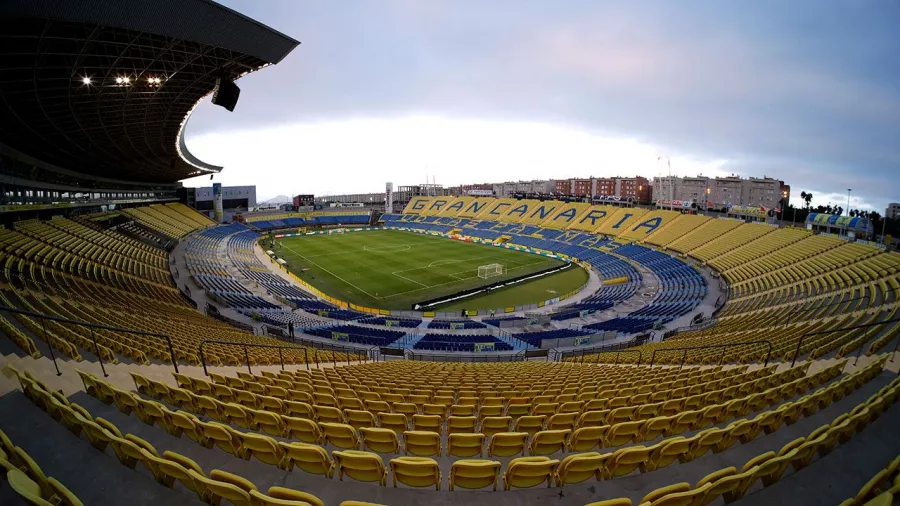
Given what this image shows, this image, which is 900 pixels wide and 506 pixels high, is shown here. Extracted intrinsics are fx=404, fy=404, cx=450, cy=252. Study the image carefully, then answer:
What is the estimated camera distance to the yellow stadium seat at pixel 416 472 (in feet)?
15.0

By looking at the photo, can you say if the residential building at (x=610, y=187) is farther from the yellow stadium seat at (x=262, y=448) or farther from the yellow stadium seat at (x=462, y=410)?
the yellow stadium seat at (x=262, y=448)

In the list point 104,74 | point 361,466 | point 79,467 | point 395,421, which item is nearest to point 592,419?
point 395,421

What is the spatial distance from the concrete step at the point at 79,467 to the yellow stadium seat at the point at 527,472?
3318mm

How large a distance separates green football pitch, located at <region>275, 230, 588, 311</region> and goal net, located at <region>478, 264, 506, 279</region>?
2.88 feet

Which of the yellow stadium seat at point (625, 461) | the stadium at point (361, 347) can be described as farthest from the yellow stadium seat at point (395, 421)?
the yellow stadium seat at point (625, 461)

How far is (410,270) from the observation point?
4894cm

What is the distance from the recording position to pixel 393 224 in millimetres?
89500

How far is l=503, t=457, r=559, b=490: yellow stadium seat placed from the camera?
4638mm

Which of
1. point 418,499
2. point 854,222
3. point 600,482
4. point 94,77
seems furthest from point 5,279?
point 854,222

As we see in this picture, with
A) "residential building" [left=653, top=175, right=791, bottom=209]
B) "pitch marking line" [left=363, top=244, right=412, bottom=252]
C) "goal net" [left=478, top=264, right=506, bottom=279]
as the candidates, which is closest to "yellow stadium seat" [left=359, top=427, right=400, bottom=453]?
"goal net" [left=478, top=264, right=506, bottom=279]

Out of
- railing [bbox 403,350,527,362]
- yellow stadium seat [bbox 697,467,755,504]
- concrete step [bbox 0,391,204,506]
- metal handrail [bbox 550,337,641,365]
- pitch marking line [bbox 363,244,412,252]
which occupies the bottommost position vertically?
railing [bbox 403,350,527,362]

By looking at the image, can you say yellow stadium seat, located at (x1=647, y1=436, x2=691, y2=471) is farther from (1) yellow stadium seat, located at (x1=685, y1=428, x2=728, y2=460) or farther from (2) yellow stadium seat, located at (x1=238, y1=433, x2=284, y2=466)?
(2) yellow stadium seat, located at (x1=238, y1=433, x2=284, y2=466)

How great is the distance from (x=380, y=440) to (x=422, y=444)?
0.62 metres

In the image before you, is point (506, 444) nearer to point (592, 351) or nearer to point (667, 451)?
point (667, 451)
